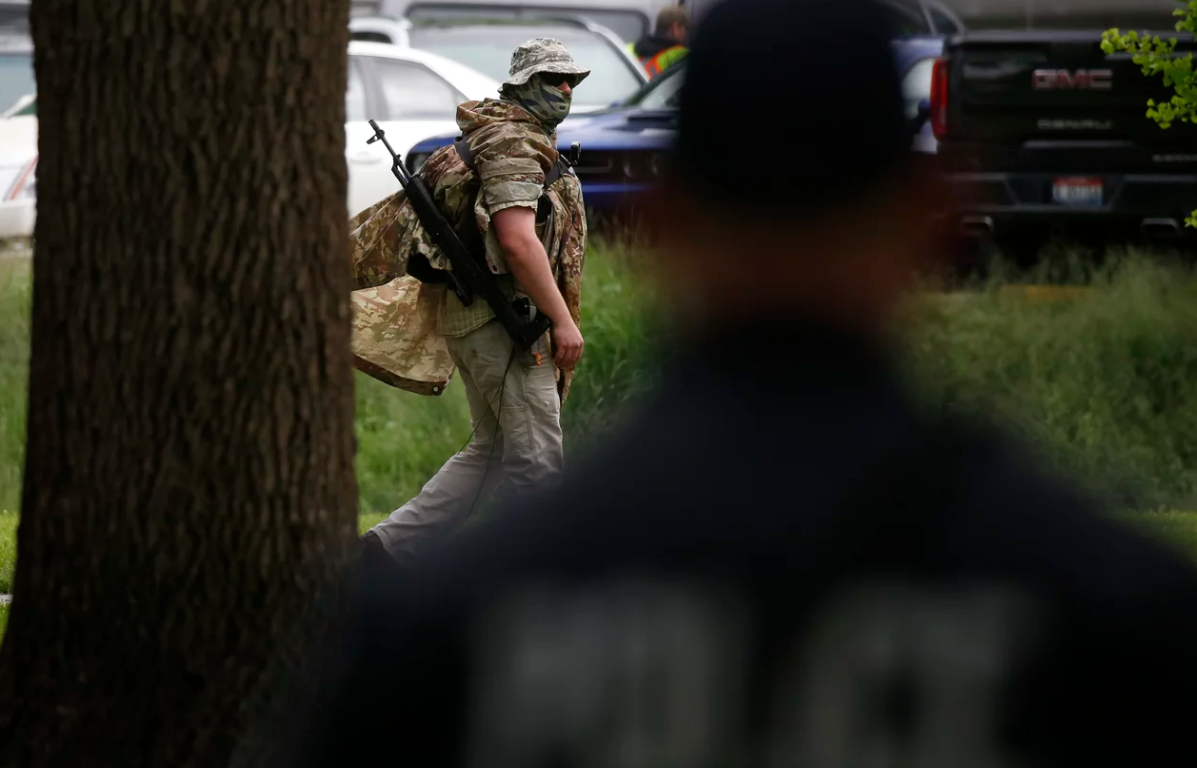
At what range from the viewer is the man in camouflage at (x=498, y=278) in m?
5.26

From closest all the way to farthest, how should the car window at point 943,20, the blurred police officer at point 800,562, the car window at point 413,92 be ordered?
the blurred police officer at point 800,562 → the car window at point 413,92 → the car window at point 943,20

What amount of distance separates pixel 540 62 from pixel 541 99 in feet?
0.34

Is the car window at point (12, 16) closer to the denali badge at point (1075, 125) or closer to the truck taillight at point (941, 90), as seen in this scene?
the truck taillight at point (941, 90)

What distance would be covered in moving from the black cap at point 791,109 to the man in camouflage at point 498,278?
3.93 meters

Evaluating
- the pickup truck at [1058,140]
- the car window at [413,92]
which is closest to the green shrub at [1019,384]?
the pickup truck at [1058,140]

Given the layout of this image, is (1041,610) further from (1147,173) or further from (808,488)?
(1147,173)

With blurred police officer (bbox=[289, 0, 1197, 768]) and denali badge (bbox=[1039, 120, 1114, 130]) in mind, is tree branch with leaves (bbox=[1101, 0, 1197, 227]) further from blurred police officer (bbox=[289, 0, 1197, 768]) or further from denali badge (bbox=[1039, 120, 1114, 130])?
blurred police officer (bbox=[289, 0, 1197, 768])

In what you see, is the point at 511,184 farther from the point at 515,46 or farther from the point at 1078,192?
the point at 515,46

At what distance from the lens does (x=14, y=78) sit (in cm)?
1438

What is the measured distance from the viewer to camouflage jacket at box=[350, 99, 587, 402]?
524 centimetres

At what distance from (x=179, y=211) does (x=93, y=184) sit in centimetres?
18

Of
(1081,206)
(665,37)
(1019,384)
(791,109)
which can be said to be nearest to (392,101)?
(665,37)

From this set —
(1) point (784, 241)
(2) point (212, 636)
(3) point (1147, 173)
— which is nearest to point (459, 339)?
(2) point (212, 636)

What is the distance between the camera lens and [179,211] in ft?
11.5
